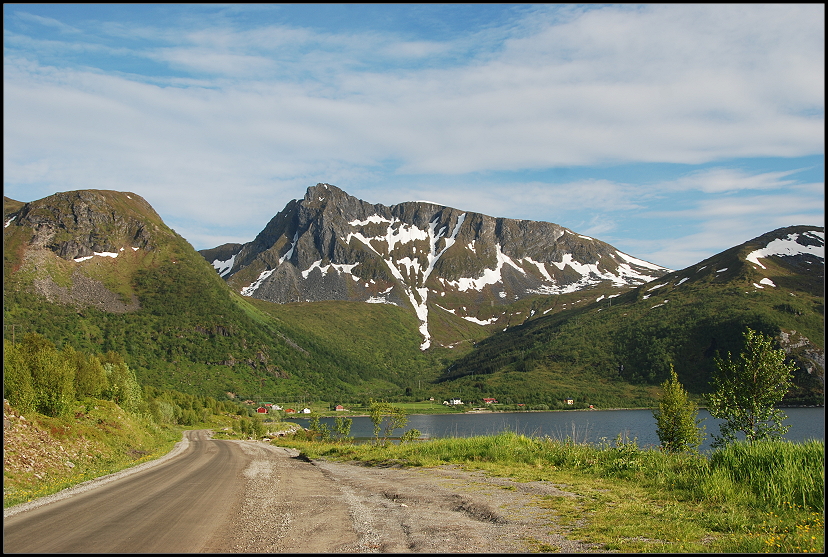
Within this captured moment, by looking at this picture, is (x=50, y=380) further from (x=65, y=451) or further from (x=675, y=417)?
(x=675, y=417)

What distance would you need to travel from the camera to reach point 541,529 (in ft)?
39.0

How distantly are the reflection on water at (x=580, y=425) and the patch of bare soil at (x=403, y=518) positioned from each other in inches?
1583

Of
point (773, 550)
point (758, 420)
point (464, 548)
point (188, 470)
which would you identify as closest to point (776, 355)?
point (758, 420)

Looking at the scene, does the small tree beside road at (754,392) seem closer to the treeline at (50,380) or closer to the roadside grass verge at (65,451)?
the roadside grass verge at (65,451)

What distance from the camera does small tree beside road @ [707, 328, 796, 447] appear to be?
27.9 m

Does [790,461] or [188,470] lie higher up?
[790,461]

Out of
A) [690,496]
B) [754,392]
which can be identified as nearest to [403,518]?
[690,496]

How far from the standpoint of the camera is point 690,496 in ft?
47.2

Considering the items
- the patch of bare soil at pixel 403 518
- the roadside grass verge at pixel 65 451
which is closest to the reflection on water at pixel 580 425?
the roadside grass verge at pixel 65 451

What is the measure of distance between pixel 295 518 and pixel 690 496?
11180 mm

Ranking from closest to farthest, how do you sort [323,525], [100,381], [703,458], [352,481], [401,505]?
[323,525] < [401,505] < [703,458] < [352,481] < [100,381]

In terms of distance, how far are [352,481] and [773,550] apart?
670 inches

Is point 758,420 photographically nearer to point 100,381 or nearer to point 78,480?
point 78,480

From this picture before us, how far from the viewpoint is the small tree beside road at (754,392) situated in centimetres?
2794
